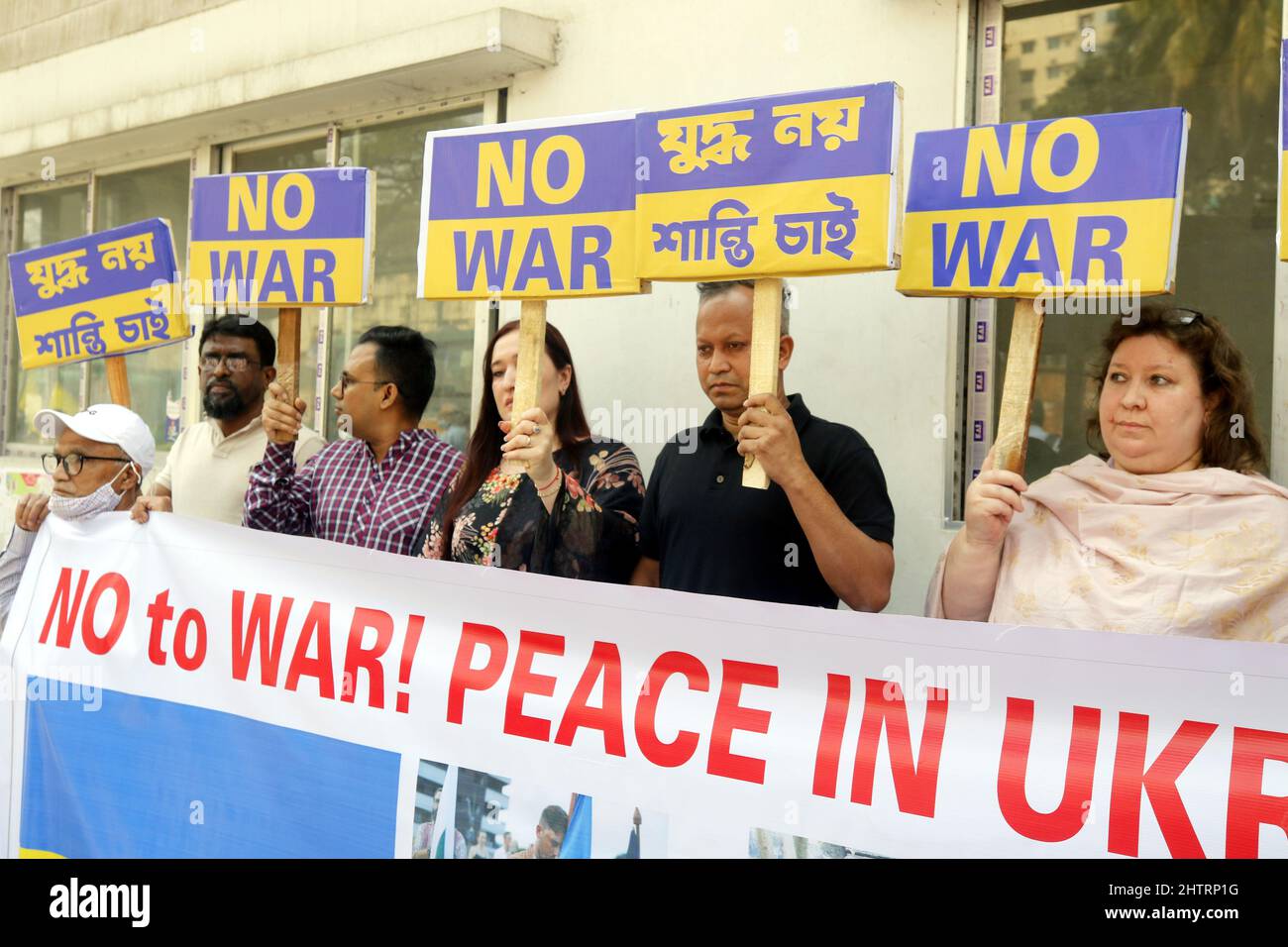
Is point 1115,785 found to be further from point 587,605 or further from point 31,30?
point 31,30

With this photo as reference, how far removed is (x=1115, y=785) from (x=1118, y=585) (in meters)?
0.48

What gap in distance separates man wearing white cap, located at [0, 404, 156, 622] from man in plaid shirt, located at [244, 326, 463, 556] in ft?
1.04

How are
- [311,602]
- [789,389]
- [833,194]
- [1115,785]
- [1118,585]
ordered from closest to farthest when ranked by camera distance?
[1115,785] → [1118,585] → [833,194] → [311,602] → [789,389]

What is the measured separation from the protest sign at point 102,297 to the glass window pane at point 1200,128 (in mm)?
2518

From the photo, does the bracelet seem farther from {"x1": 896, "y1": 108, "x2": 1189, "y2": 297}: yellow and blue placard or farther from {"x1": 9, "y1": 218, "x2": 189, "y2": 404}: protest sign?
{"x1": 9, "y1": 218, "x2": 189, "y2": 404}: protest sign

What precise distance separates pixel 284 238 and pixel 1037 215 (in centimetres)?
185

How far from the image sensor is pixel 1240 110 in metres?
3.23

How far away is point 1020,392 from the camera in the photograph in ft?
7.39

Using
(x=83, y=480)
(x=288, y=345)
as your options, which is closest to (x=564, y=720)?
(x=288, y=345)

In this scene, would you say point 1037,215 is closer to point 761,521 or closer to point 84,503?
point 761,521

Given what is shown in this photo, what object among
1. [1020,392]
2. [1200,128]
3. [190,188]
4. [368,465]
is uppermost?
[190,188]

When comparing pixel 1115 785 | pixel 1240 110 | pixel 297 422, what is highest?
pixel 1240 110

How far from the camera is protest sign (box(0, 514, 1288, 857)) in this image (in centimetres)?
175
